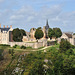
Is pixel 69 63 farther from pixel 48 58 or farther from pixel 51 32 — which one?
pixel 51 32

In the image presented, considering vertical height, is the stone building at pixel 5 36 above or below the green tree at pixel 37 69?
above

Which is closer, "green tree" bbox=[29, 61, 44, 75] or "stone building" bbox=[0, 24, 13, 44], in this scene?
"green tree" bbox=[29, 61, 44, 75]

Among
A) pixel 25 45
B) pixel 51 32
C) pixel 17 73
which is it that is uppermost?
pixel 51 32

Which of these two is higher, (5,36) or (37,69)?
(5,36)

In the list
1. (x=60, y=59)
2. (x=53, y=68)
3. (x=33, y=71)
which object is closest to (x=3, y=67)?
(x=33, y=71)

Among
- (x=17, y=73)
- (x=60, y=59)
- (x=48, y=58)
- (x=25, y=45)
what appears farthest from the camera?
(x=25, y=45)

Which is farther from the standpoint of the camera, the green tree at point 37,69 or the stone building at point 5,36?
the stone building at point 5,36

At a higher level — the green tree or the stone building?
the stone building

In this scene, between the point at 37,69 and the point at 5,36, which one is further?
the point at 5,36

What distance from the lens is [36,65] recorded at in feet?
90.3

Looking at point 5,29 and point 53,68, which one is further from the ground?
point 5,29

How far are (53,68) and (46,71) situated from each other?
5.74ft

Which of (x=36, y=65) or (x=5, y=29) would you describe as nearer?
(x=36, y=65)

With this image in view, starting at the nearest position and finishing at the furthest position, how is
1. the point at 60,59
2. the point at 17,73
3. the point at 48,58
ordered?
the point at 17,73 < the point at 60,59 < the point at 48,58
